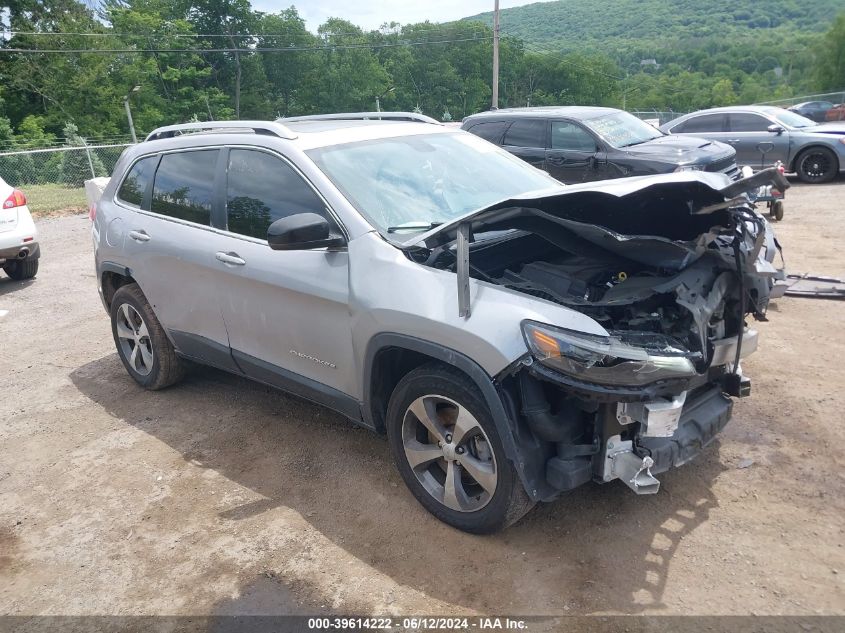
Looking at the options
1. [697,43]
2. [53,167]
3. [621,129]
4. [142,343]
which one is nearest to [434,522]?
[142,343]

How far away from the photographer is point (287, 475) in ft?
12.5

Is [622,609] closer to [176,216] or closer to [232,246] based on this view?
[232,246]

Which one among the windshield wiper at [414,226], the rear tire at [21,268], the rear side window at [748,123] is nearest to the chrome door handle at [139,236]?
the windshield wiper at [414,226]

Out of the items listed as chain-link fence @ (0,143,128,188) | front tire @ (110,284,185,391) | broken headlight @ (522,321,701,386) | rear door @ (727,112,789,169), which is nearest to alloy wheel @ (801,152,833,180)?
rear door @ (727,112,789,169)

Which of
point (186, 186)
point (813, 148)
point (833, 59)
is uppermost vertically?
point (833, 59)

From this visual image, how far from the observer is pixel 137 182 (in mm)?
4918

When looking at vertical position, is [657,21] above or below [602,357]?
above

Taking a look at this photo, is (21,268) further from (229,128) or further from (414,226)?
(414,226)

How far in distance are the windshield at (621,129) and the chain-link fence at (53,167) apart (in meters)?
14.7

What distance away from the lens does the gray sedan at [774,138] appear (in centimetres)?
1293

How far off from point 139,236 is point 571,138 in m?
7.83

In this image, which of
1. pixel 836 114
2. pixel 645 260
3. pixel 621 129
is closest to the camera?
pixel 645 260

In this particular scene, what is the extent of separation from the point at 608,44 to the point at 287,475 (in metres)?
101

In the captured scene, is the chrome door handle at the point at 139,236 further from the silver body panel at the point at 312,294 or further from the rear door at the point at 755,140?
the rear door at the point at 755,140
